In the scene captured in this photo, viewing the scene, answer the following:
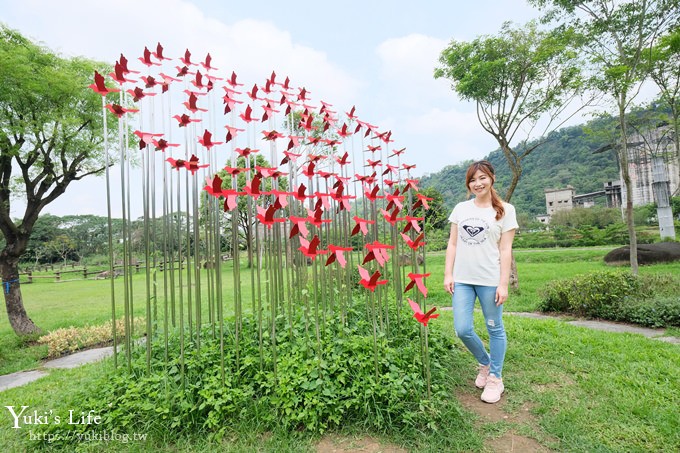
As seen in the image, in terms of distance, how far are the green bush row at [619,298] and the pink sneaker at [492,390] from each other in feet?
11.5

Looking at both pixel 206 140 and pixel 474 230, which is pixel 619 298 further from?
pixel 206 140

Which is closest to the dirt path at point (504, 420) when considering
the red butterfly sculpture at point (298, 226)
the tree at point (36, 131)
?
the red butterfly sculpture at point (298, 226)

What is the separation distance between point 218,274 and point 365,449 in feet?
4.65

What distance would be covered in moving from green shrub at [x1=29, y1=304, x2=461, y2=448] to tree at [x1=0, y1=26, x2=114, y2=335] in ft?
17.6

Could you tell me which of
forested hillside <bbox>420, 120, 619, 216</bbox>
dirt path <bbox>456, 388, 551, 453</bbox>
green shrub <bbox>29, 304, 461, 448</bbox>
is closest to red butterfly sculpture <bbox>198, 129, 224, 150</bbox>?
green shrub <bbox>29, 304, 461, 448</bbox>

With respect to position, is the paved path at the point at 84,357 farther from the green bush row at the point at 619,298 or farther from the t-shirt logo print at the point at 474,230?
the t-shirt logo print at the point at 474,230

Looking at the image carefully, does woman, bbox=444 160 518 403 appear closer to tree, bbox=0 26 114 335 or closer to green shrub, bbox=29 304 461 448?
green shrub, bbox=29 304 461 448

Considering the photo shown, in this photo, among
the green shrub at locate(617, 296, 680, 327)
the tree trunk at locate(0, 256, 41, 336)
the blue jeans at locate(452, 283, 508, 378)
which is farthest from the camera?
the tree trunk at locate(0, 256, 41, 336)

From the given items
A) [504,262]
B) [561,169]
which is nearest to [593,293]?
[504,262]

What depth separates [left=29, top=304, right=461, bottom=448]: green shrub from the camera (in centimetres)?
209

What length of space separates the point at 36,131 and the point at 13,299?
2.93 meters

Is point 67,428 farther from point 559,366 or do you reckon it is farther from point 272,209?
point 559,366

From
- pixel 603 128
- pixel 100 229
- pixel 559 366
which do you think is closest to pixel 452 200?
pixel 603 128

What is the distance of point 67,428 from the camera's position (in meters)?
2.12
